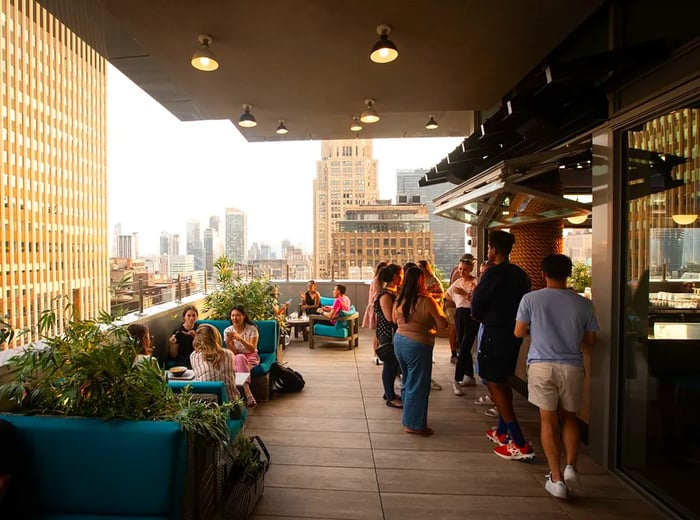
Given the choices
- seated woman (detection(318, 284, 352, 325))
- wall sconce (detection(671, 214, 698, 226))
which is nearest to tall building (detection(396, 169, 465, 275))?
seated woman (detection(318, 284, 352, 325))

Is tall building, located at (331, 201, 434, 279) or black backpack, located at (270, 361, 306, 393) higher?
tall building, located at (331, 201, 434, 279)

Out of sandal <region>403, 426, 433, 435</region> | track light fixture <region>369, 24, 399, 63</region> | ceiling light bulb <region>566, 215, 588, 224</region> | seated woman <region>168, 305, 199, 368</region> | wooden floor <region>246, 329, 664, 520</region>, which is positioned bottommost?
wooden floor <region>246, 329, 664, 520</region>

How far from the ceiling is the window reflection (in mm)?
1324

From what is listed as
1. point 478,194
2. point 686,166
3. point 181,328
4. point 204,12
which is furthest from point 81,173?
point 686,166

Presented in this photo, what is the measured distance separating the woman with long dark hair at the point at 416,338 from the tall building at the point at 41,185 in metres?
2.55

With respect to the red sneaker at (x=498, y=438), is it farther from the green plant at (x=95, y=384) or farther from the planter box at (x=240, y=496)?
the green plant at (x=95, y=384)

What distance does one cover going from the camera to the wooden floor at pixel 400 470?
8.52 ft

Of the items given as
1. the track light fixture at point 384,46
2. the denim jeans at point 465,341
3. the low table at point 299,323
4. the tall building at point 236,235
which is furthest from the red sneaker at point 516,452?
the tall building at point 236,235

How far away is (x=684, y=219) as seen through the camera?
238 centimetres

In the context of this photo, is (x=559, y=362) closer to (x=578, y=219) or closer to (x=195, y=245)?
(x=578, y=219)

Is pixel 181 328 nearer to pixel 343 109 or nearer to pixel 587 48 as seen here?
pixel 343 109

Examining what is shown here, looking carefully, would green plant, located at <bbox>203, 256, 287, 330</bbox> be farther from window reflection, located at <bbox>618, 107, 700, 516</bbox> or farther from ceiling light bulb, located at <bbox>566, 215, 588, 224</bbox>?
window reflection, located at <bbox>618, 107, 700, 516</bbox>

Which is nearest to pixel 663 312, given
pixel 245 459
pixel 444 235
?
pixel 245 459

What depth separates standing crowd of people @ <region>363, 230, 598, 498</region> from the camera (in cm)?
270
